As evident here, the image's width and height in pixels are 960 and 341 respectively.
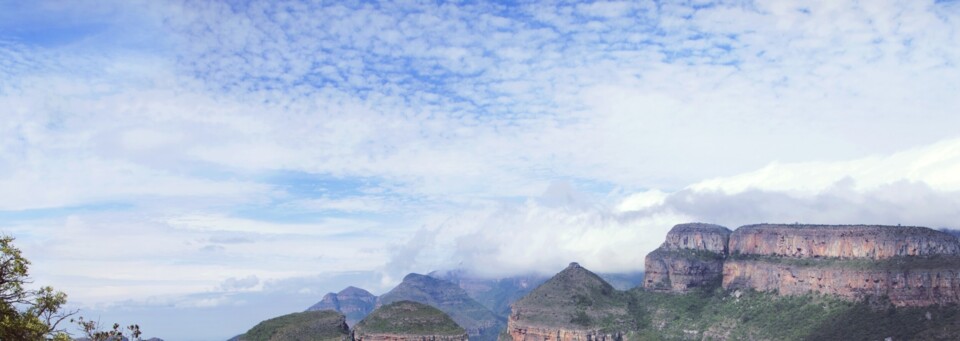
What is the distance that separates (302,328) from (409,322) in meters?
28.6

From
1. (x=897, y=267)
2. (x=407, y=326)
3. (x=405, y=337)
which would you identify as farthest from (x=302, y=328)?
(x=897, y=267)

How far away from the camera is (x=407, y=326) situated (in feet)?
535

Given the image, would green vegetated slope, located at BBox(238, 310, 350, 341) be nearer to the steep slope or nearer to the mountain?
the mountain

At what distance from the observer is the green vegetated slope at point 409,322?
161250mm

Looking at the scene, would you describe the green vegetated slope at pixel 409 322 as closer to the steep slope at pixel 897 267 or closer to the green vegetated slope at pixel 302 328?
the green vegetated slope at pixel 302 328

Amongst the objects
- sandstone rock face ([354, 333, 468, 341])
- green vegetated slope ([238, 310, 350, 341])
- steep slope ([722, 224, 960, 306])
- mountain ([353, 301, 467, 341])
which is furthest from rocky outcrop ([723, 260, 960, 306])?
green vegetated slope ([238, 310, 350, 341])

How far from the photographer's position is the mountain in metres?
158

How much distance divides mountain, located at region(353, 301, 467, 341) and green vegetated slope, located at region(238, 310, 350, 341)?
8762mm

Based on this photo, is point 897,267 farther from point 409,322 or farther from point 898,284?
point 409,322

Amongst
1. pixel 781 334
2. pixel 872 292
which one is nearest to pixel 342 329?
pixel 781 334

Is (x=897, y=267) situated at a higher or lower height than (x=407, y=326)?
higher

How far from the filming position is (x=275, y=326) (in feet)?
501

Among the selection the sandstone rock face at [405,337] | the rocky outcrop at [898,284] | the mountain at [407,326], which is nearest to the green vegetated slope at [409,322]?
the mountain at [407,326]

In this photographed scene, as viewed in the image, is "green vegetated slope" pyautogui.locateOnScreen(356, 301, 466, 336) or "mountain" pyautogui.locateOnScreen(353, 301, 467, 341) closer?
"mountain" pyautogui.locateOnScreen(353, 301, 467, 341)
